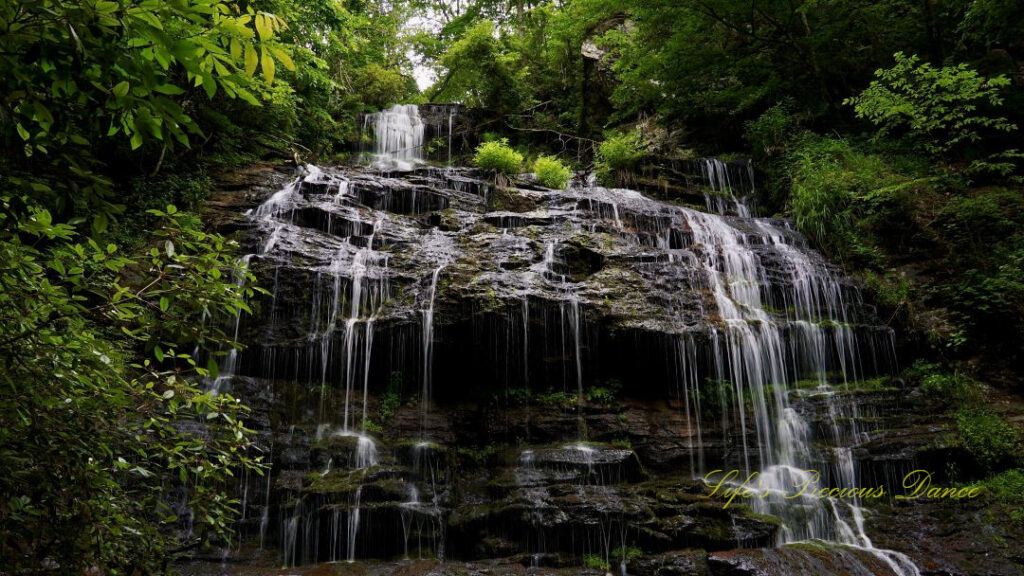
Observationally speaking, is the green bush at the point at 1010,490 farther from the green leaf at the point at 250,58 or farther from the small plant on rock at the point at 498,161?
the small plant on rock at the point at 498,161

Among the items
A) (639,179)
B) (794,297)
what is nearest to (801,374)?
(794,297)

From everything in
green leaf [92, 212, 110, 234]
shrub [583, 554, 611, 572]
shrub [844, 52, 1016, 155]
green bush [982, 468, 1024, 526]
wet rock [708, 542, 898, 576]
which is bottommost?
shrub [583, 554, 611, 572]

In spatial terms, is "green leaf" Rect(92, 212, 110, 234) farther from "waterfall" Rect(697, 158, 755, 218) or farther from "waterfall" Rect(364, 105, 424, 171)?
"waterfall" Rect(364, 105, 424, 171)

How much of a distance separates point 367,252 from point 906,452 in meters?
9.12

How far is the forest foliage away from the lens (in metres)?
1.92

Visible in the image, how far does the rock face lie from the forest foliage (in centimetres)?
112

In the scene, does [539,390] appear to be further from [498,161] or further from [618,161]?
[618,161]

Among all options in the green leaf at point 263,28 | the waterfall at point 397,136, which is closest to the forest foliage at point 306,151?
the green leaf at point 263,28

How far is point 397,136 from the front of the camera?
18500mm

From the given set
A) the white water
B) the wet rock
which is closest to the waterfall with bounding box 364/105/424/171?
the white water

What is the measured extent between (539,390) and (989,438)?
20.9 ft

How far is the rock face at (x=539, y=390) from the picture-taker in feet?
20.7

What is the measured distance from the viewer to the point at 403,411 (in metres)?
8.55


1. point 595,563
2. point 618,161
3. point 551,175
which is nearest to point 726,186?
point 618,161
